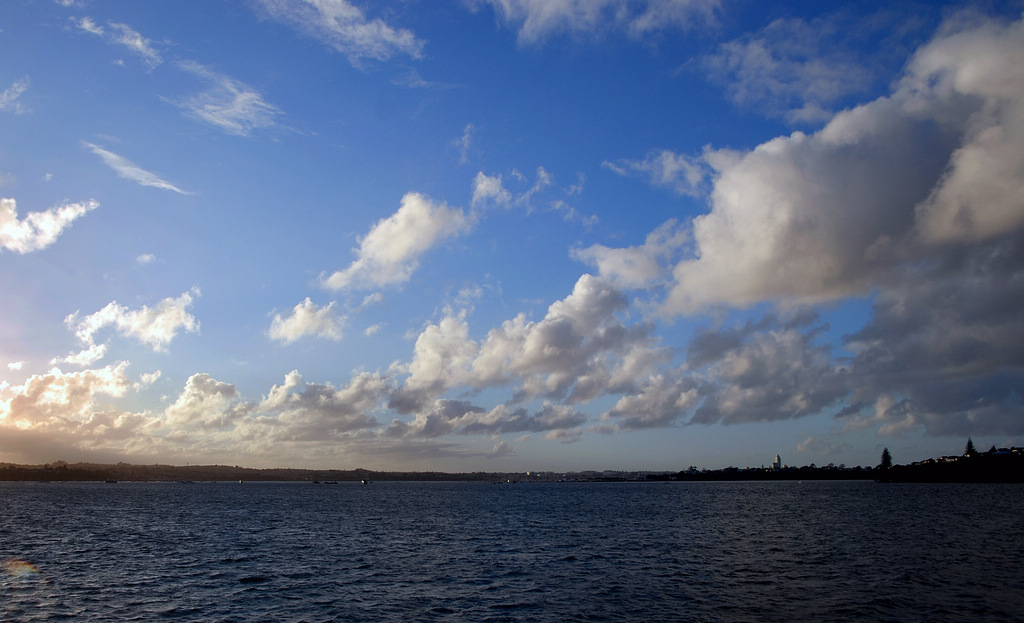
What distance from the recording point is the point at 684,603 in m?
42.9

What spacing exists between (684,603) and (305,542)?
5591 cm


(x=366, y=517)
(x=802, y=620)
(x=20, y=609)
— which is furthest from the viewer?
(x=366, y=517)

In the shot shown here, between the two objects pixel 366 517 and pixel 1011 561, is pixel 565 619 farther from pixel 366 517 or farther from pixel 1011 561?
pixel 366 517

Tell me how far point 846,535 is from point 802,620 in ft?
180

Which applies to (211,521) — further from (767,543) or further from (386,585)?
(767,543)

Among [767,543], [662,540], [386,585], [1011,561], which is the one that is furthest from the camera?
[662,540]

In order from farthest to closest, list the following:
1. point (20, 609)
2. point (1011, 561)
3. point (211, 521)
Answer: point (211, 521) < point (1011, 561) < point (20, 609)

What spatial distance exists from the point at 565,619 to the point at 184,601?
94.2 ft

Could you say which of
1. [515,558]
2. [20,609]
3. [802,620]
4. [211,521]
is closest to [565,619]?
[802,620]

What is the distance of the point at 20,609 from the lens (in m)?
41.0

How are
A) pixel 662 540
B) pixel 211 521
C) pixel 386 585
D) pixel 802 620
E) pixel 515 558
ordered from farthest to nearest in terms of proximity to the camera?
pixel 211 521
pixel 662 540
pixel 515 558
pixel 386 585
pixel 802 620

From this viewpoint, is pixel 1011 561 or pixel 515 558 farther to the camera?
pixel 515 558

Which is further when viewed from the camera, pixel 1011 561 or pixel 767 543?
pixel 767 543

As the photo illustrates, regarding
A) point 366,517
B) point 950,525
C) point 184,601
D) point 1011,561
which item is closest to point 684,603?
point 184,601
